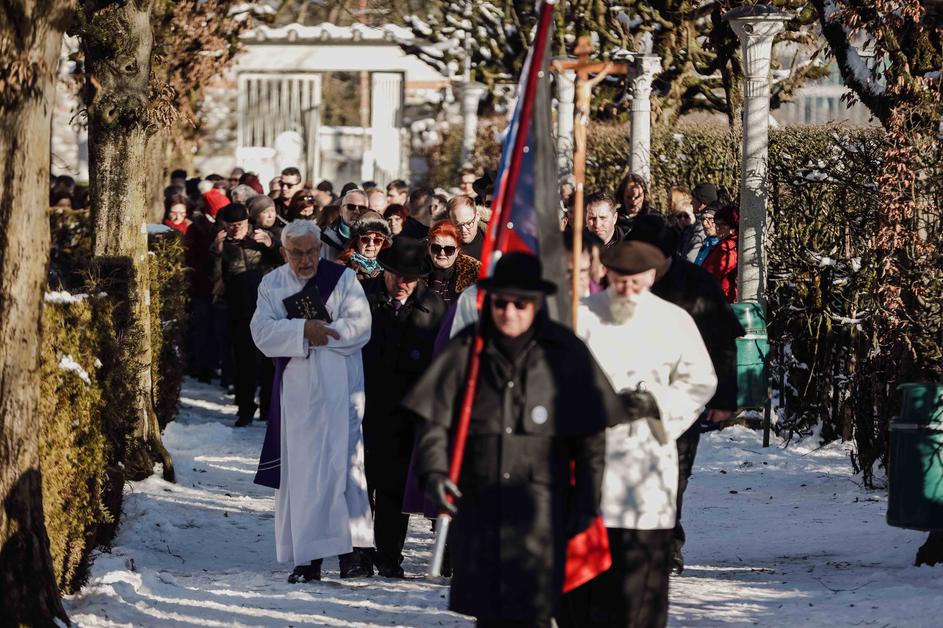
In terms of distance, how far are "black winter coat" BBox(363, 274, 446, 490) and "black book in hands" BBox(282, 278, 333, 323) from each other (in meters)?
0.41

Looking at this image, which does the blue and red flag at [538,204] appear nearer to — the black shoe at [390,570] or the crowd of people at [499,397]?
the crowd of people at [499,397]

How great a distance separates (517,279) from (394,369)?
3707 millimetres

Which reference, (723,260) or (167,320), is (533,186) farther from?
(167,320)

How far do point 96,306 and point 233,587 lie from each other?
1.64 meters

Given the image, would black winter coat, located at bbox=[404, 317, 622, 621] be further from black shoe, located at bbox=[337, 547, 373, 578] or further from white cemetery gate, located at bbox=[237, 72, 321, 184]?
white cemetery gate, located at bbox=[237, 72, 321, 184]

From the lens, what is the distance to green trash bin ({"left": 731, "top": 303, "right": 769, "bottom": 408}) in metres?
12.9

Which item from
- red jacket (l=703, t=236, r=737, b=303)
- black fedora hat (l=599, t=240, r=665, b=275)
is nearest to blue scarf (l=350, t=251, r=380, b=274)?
red jacket (l=703, t=236, r=737, b=303)

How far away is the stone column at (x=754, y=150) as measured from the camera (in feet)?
46.8

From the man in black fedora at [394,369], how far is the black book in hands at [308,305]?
16.8 inches

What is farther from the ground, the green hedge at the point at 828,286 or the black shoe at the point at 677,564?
the green hedge at the point at 828,286

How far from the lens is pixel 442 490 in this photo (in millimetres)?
6125

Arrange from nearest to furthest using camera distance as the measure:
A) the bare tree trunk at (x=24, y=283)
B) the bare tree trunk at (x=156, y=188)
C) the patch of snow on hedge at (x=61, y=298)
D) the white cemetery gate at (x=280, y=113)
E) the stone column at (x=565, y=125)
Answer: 1. the bare tree trunk at (x=24, y=283)
2. the patch of snow on hedge at (x=61, y=298)
3. the bare tree trunk at (x=156, y=188)
4. the stone column at (x=565, y=125)
5. the white cemetery gate at (x=280, y=113)

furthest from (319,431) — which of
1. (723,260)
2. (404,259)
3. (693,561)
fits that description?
(723,260)

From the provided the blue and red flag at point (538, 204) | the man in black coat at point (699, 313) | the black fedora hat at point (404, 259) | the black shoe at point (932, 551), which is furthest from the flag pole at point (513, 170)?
the black shoe at point (932, 551)
